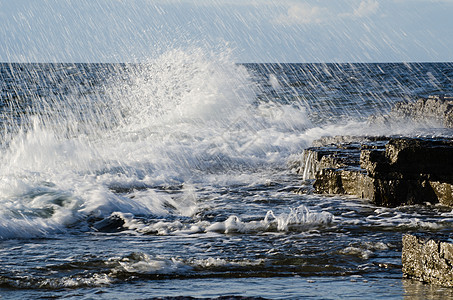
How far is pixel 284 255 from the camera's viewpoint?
4.87 meters

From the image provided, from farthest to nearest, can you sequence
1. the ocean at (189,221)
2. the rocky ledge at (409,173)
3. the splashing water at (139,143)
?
the splashing water at (139,143) < the rocky ledge at (409,173) < the ocean at (189,221)

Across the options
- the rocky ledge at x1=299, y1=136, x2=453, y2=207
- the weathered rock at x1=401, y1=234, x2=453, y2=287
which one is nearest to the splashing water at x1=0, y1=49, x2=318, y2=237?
the rocky ledge at x1=299, y1=136, x2=453, y2=207

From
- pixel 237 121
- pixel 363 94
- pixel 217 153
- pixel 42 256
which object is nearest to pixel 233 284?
pixel 42 256

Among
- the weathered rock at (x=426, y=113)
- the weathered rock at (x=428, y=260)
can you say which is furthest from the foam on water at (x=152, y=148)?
the weathered rock at (x=428, y=260)

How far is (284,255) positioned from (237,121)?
13.7 meters

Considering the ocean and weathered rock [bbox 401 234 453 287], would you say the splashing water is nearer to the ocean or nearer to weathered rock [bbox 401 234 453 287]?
the ocean

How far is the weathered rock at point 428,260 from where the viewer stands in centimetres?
368

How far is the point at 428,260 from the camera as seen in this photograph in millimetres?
3824

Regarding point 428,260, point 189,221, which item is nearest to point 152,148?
point 189,221

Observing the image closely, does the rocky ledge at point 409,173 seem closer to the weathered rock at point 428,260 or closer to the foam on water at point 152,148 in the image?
the foam on water at point 152,148

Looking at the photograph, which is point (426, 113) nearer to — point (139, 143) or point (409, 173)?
point (139, 143)

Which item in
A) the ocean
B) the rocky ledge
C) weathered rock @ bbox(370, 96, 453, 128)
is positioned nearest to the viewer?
the ocean

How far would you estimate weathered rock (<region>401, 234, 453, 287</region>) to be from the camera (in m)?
3.68

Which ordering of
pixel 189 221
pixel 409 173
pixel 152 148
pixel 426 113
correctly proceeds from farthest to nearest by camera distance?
pixel 426 113 < pixel 152 148 < pixel 409 173 < pixel 189 221
